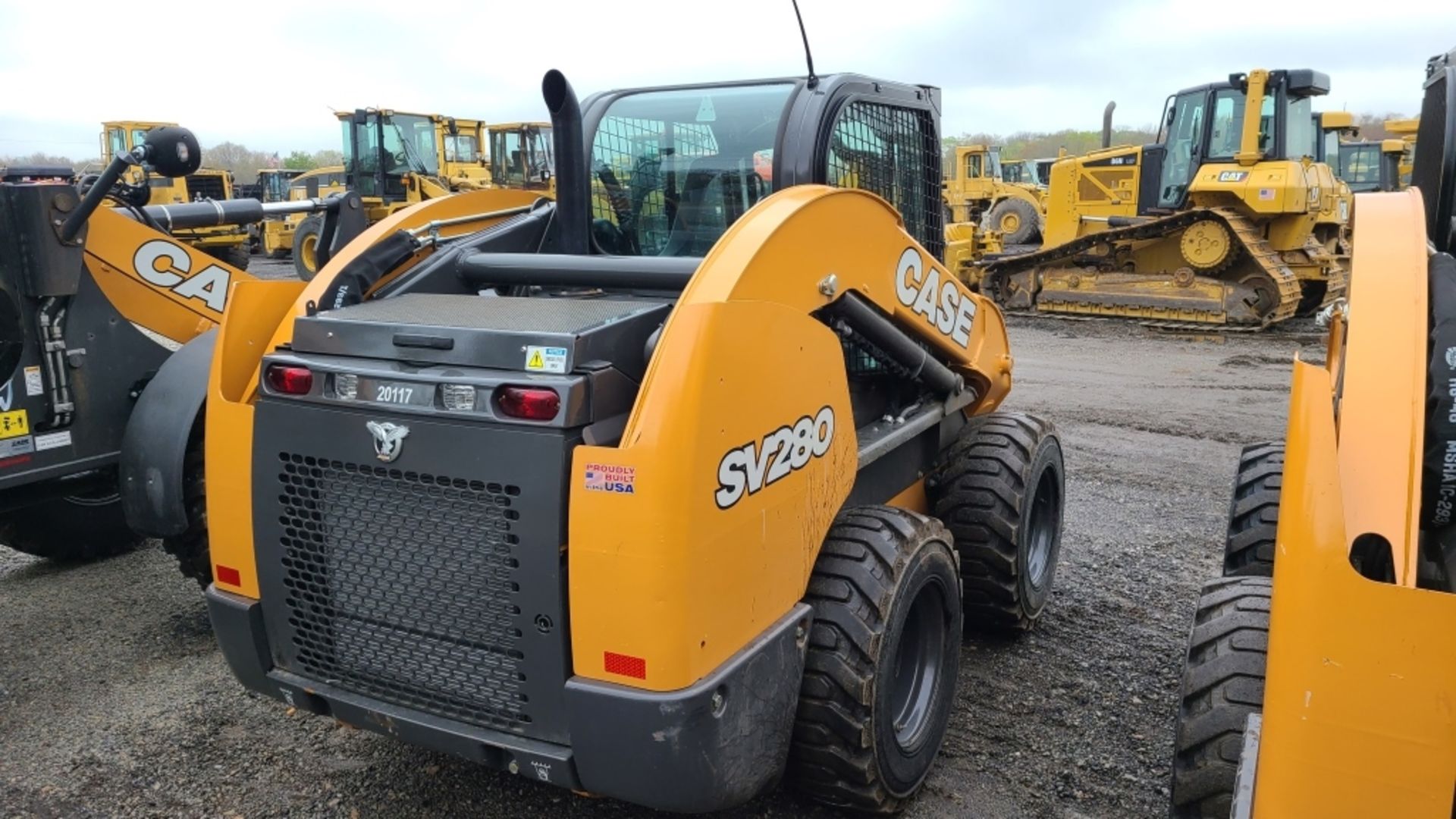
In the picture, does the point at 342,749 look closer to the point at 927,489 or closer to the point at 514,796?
the point at 514,796

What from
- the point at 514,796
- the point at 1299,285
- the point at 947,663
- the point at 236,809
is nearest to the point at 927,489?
the point at 947,663

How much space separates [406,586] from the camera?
256cm

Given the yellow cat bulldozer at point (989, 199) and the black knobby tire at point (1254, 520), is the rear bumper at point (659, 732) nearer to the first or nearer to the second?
the black knobby tire at point (1254, 520)

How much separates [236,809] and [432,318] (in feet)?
5.25

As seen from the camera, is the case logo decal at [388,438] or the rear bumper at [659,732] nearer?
the rear bumper at [659,732]

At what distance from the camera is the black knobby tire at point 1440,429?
1.99 m

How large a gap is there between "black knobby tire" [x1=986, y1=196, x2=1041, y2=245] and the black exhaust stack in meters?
19.3

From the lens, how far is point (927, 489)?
13.7 ft

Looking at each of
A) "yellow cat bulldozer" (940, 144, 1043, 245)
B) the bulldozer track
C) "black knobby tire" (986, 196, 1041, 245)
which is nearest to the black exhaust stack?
the bulldozer track

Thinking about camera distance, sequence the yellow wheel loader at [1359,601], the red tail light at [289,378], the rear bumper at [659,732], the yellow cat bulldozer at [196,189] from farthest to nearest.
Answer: the yellow cat bulldozer at [196,189]
the red tail light at [289,378]
the rear bumper at [659,732]
the yellow wheel loader at [1359,601]

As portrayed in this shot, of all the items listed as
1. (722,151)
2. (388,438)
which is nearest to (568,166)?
(722,151)

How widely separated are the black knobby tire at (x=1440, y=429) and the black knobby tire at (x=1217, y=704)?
40 cm

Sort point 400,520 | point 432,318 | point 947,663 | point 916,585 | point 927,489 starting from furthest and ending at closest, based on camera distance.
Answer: point 927,489 → point 947,663 → point 916,585 → point 432,318 → point 400,520

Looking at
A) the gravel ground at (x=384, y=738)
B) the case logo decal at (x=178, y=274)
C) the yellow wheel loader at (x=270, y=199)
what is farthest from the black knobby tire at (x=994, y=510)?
the yellow wheel loader at (x=270, y=199)
